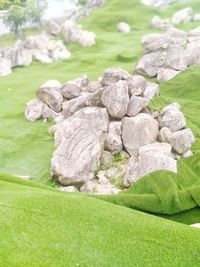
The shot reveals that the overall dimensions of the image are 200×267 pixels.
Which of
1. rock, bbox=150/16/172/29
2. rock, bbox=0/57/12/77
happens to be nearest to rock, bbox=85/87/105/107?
rock, bbox=0/57/12/77

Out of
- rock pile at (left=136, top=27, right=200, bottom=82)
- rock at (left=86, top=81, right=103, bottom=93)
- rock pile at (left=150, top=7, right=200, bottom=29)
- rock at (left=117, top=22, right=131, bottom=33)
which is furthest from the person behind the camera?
rock pile at (left=150, top=7, right=200, bottom=29)

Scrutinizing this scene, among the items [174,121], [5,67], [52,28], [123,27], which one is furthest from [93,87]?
[52,28]

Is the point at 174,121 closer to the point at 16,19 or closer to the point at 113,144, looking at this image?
the point at 113,144

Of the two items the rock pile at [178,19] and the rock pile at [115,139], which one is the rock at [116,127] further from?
the rock pile at [178,19]

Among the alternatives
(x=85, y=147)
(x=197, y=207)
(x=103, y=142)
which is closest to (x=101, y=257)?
(x=197, y=207)

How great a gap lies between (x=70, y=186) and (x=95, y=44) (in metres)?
12.9

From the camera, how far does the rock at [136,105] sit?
9008mm

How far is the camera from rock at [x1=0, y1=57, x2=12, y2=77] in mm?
16245

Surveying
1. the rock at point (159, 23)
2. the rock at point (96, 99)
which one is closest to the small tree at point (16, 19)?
the rock at point (159, 23)

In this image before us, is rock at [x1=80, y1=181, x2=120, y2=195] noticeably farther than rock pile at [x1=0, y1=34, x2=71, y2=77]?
No

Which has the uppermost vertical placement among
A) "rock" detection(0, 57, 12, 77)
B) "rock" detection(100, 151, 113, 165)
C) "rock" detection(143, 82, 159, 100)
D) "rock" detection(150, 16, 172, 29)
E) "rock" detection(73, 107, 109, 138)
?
"rock" detection(73, 107, 109, 138)

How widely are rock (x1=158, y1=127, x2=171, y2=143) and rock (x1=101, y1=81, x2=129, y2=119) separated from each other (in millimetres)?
986

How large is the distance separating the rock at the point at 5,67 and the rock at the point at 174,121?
923 centimetres

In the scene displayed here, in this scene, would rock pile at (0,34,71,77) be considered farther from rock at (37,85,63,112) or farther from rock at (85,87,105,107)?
rock at (85,87,105,107)
